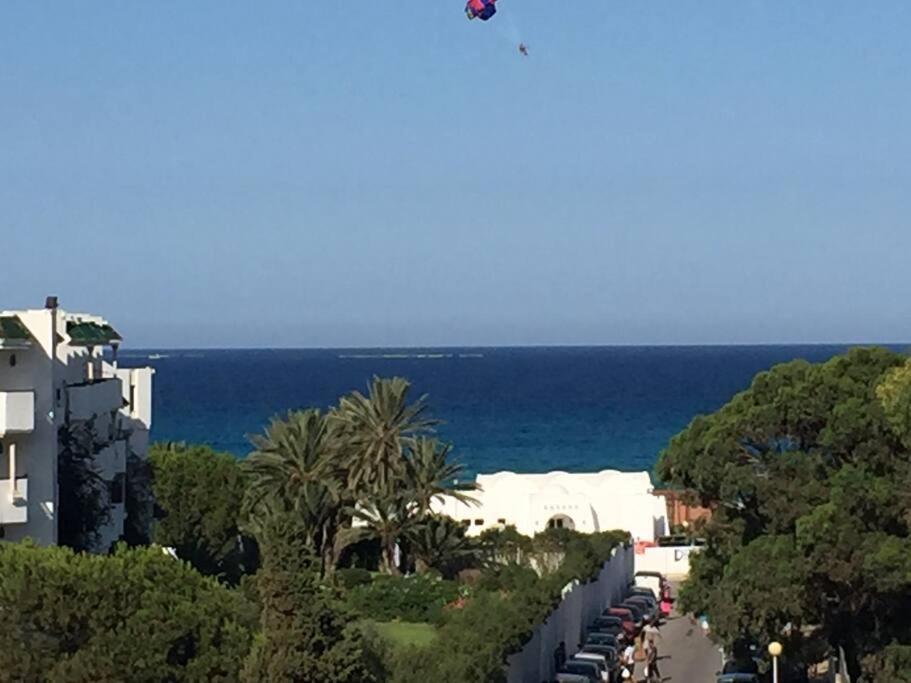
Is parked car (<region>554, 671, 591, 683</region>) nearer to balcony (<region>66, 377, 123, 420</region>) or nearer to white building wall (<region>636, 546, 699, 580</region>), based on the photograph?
balcony (<region>66, 377, 123, 420</region>)

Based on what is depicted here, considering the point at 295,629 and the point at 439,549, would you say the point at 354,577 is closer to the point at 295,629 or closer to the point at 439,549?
the point at 439,549

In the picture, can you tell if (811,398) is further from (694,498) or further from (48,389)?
(48,389)

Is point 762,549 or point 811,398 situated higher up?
point 811,398

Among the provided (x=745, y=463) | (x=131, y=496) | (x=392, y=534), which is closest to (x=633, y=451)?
(x=392, y=534)

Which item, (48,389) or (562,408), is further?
(562,408)

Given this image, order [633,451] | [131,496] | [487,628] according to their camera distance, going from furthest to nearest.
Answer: [633,451]
[131,496]
[487,628]

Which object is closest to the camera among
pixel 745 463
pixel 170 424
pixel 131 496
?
pixel 745 463

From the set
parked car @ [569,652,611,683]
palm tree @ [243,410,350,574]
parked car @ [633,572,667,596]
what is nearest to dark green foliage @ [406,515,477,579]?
palm tree @ [243,410,350,574]
